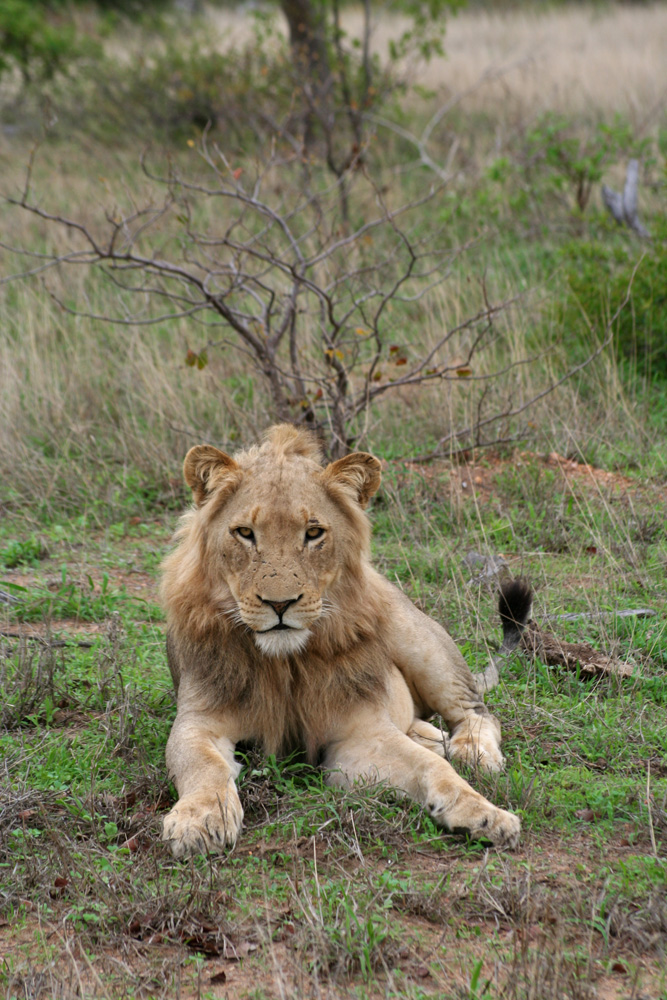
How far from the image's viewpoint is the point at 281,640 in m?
3.46

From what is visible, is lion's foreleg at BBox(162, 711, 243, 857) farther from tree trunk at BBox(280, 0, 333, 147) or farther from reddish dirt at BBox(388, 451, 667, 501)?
tree trunk at BBox(280, 0, 333, 147)

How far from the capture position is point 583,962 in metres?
2.62

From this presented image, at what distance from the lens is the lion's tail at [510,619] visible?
14.4 feet

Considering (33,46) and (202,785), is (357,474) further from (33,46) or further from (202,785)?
(33,46)

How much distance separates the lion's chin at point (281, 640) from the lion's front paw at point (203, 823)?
1.52ft

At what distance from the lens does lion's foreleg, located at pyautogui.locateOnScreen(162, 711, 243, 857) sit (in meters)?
3.12

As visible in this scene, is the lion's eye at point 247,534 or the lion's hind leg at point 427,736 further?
the lion's hind leg at point 427,736

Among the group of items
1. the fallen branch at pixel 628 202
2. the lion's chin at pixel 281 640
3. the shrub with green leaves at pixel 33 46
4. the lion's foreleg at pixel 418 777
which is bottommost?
the lion's foreleg at pixel 418 777

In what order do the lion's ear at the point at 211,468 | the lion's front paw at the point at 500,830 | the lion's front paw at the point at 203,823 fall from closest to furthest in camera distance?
the lion's front paw at the point at 203,823 → the lion's front paw at the point at 500,830 → the lion's ear at the point at 211,468

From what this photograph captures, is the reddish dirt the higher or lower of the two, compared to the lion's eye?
lower

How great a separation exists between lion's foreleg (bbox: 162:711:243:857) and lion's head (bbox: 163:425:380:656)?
336 millimetres

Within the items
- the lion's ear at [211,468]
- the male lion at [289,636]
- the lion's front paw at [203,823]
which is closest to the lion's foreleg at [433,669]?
the male lion at [289,636]

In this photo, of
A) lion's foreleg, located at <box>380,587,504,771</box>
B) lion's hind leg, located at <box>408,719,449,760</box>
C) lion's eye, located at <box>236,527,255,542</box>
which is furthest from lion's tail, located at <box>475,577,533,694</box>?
lion's eye, located at <box>236,527,255,542</box>

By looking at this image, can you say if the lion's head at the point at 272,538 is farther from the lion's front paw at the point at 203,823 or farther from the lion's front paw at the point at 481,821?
the lion's front paw at the point at 481,821
